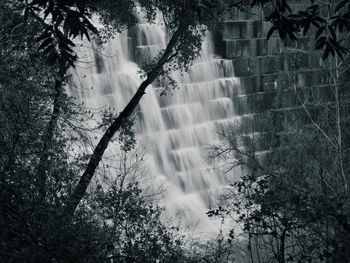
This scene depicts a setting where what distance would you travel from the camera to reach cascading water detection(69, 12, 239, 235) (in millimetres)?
19797

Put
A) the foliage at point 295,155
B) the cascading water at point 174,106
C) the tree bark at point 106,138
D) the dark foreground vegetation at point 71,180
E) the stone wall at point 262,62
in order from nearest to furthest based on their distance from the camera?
the dark foreground vegetation at point 71,180 → the foliage at point 295,155 → the tree bark at point 106,138 → the cascading water at point 174,106 → the stone wall at point 262,62

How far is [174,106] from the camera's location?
22.6m

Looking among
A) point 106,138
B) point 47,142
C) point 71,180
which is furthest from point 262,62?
point 47,142

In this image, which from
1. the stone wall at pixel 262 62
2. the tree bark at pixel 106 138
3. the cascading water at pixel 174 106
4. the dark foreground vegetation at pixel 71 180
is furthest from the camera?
the stone wall at pixel 262 62

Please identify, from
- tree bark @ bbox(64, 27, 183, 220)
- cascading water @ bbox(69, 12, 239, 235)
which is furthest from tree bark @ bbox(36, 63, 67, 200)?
cascading water @ bbox(69, 12, 239, 235)

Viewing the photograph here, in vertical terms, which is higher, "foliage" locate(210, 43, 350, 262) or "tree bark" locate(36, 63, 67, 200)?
"tree bark" locate(36, 63, 67, 200)

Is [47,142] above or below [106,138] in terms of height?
above

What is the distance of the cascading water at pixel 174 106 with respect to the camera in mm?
19797

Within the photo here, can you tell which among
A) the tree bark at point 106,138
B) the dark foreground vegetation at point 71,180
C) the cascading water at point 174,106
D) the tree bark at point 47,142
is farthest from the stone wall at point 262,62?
the tree bark at point 47,142

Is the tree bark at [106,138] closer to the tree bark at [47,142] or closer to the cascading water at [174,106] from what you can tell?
the tree bark at [47,142]

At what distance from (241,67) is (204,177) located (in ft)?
18.5

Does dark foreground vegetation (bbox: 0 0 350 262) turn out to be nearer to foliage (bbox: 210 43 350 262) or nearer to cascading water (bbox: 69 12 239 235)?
foliage (bbox: 210 43 350 262)

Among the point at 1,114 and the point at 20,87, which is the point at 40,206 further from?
the point at 20,87

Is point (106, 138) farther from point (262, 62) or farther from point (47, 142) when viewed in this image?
point (262, 62)
